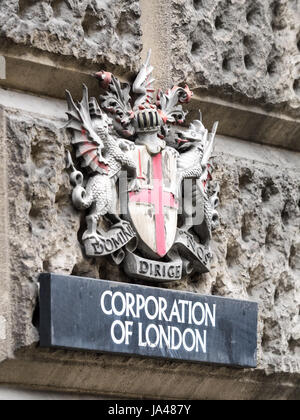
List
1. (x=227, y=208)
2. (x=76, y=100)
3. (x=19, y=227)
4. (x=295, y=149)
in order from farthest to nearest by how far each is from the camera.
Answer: (x=295, y=149), (x=227, y=208), (x=76, y=100), (x=19, y=227)

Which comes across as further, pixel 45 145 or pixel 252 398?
pixel 252 398

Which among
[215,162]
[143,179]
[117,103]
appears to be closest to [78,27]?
[117,103]

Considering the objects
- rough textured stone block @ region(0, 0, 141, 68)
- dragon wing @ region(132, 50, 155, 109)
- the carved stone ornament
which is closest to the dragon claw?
the carved stone ornament

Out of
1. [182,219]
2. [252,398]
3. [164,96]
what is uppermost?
[164,96]

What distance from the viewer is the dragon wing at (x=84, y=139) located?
4691mm

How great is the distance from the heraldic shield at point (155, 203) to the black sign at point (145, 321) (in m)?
0.15

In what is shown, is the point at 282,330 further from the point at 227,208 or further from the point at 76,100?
the point at 76,100

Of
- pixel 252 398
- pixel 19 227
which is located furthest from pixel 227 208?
pixel 19 227

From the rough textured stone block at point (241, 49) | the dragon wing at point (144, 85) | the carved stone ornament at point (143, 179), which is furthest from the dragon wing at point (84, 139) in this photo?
the rough textured stone block at point (241, 49)

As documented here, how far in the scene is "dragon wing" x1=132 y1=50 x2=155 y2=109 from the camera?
490 centimetres

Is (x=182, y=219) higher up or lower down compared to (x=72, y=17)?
lower down

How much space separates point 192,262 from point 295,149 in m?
0.82

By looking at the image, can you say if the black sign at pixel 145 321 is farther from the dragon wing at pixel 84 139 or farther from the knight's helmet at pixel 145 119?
the knight's helmet at pixel 145 119

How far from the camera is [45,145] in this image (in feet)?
15.2
